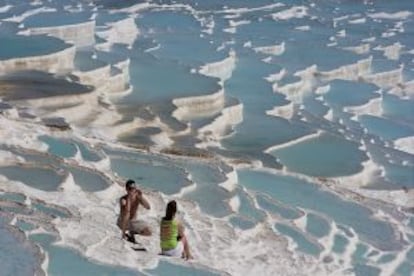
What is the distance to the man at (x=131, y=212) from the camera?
21.6ft

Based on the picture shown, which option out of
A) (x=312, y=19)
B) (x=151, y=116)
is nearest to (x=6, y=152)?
(x=151, y=116)

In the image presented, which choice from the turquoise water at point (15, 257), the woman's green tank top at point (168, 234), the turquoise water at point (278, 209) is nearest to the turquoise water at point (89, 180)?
the turquoise water at point (278, 209)

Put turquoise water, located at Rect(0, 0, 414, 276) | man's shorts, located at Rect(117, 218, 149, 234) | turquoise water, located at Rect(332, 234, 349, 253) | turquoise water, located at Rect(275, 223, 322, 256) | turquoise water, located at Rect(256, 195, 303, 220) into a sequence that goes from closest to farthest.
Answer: man's shorts, located at Rect(117, 218, 149, 234) < turquoise water, located at Rect(275, 223, 322, 256) < turquoise water, located at Rect(332, 234, 349, 253) < turquoise water, located at Rect(0, 0, 414, 276) < turquoise water, located at Rect(256, 195, 303, 220)

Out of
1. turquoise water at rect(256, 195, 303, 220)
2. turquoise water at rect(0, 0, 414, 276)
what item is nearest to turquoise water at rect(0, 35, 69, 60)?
turquoise water at rect(0, 0, 414, 276)

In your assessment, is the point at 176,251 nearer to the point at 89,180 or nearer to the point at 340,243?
the point at 89,180

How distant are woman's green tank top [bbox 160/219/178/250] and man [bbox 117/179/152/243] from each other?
294 millimetres

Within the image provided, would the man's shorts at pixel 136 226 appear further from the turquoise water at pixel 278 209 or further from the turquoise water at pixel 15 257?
the turquoise water at pixel 278 209

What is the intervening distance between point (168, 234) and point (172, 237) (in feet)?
0.14

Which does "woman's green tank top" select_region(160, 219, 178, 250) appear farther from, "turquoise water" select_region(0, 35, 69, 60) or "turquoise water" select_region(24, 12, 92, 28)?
"turquoise water" select_region(24, 12, 92, 28)

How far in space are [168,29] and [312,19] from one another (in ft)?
16.9

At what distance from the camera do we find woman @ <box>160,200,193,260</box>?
6.30 meters

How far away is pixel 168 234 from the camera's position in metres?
6.40

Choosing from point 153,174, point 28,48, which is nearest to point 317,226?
point 153,174

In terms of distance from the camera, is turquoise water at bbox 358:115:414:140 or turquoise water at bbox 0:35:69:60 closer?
turquoise water at bbox 358:115:414:140
